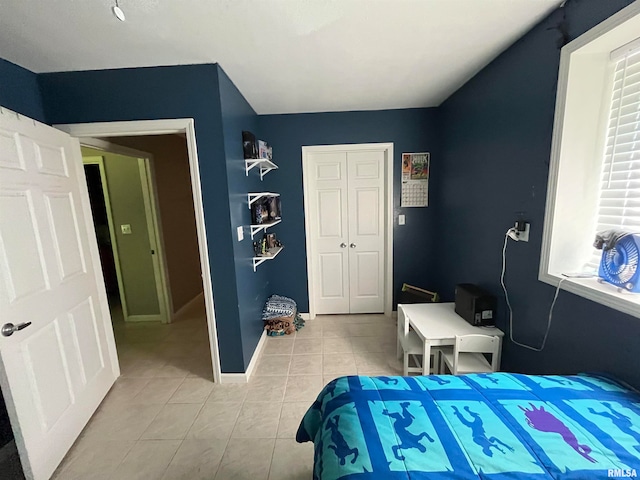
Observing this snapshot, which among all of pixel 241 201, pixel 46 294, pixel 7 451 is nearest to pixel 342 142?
pixel 241 201

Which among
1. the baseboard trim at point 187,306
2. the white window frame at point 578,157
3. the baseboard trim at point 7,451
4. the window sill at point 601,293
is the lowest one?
the baseboard trim at point 7,451

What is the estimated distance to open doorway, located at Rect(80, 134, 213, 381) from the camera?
2.85 meters

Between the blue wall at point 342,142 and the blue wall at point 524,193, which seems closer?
the blue wall at point 524,193

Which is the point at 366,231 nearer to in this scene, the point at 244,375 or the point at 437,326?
the point at 437,326

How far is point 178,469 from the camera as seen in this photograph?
153 cm

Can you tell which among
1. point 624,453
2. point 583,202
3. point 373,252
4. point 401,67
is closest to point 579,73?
point 583,202

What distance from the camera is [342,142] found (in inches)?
123

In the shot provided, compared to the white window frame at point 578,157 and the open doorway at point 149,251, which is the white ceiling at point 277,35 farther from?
the open doorway at point 149,251

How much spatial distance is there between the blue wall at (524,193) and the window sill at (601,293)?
0.05 metres

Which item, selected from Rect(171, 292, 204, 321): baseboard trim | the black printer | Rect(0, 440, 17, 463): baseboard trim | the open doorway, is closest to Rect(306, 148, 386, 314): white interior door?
the black printer

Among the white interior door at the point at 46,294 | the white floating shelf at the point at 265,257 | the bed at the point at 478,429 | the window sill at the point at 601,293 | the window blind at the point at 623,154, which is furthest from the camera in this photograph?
the white floating shelf at the point at 265,257

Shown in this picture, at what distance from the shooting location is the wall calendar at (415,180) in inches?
123

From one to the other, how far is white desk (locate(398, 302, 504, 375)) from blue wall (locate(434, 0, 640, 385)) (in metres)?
0.24

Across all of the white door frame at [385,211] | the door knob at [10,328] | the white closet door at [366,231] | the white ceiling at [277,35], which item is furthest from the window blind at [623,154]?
the door knob at [10,328]
